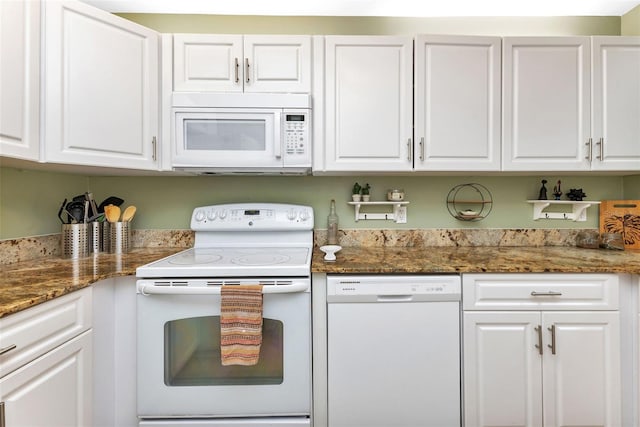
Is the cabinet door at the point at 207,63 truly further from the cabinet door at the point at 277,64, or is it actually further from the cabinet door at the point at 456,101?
the cabinet door at the point at 456,101

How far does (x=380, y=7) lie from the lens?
198cm

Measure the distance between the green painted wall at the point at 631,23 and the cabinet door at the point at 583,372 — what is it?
1.81m

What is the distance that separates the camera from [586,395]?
55.8 inches

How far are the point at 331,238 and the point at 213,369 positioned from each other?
98 cm

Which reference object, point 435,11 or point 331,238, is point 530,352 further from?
point 435,11

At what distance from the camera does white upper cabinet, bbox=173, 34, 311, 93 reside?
1.73 meters

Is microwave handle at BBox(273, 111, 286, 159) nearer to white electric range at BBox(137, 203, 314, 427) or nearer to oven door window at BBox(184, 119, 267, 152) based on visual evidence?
oven door window at BBox(184, 119, 267, 152)

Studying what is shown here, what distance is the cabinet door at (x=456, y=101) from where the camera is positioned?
1737 mm

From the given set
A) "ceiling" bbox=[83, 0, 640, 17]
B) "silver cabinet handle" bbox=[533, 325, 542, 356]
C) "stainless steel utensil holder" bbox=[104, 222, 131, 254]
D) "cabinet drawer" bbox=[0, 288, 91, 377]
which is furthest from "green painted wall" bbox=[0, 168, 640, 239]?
"ceiling" bbox=[83, 0, 640, 17]

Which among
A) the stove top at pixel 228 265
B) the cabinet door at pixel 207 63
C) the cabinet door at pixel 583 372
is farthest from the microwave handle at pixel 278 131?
the cabinet door at pixel 583 372

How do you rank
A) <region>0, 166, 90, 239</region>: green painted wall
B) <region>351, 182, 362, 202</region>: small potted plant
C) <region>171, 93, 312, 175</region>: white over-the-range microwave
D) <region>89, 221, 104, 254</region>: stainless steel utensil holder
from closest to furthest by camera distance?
1. <region>0, 166, 90, 239</region>: green painted wall
2. <region>171, 93, 312, 175</region>: white over-the-range microwave
3. <region>89, 221, 104, 254</region>: stainless steel utensil holder
4. <region>351, 182, 362, 202</region>: small potted plant

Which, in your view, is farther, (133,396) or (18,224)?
(18,224)

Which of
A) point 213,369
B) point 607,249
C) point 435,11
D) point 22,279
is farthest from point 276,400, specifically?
point 435,11

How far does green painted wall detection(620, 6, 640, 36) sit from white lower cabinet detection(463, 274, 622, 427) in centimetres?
167
